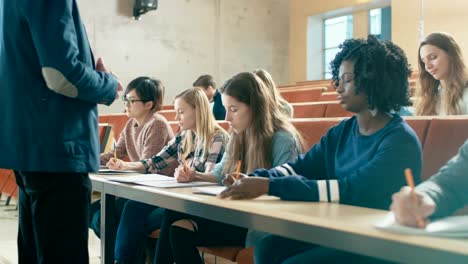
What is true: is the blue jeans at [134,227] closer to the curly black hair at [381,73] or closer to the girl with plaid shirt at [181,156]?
the girl with plaid shirt at [181,156]

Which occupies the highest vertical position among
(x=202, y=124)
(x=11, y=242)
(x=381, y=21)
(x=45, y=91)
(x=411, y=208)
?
(x=381, y=21)

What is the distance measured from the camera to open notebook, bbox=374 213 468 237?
35.2 inches

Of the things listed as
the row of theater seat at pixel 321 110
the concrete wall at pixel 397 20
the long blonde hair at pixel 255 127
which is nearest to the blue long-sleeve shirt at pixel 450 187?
the long blonde hair at pixel 255 127

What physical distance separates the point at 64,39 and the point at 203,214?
0.60 meters

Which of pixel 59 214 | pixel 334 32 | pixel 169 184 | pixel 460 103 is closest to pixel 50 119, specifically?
pixel 59 214

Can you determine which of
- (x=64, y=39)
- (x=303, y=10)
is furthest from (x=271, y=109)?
(x=303, y=10)

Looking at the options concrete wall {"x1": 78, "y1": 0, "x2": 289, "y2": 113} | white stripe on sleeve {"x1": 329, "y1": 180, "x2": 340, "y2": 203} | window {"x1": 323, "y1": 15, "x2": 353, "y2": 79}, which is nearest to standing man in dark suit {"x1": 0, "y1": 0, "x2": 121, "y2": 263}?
white stripe on sleeve {"x1": 329, "y1": 180, "x2": 340, "y2": 203}

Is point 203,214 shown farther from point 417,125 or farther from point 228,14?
point 228,14

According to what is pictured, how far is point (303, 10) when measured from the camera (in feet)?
32.6

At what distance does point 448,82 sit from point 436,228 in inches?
69.4

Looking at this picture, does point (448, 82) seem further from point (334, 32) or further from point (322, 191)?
point (334, 32)

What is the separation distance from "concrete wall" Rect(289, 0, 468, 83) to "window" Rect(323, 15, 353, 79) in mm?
182

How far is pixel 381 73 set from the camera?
1.55m

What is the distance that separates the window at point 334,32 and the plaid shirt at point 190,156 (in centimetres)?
737
